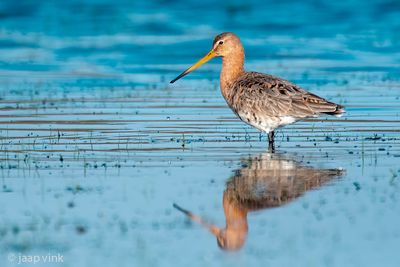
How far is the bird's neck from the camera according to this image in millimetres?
12070

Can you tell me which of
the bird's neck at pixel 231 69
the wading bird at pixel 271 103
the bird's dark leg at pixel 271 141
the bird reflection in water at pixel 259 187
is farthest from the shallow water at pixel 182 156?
the bird's neck at pixel 231 69

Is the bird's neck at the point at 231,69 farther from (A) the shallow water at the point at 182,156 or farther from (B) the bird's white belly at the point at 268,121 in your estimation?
(B) the bird's white belly at the point at 268,121

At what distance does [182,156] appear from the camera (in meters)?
10.2

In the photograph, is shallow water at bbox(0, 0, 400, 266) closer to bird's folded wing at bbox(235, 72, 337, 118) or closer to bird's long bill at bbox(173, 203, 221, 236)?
bird's long bill at bbox(173, 203, 221, 236)

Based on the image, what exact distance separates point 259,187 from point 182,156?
190cm

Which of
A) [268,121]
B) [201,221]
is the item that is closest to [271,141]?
[268,121]

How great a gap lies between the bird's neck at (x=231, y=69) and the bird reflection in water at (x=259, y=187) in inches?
77.9

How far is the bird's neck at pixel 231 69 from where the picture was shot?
12070mm

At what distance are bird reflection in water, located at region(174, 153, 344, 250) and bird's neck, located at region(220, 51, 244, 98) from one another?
1.98m

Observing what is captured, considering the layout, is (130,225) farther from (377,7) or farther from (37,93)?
(377,7)

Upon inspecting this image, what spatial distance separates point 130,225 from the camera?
7.20m

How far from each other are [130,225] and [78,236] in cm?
45
